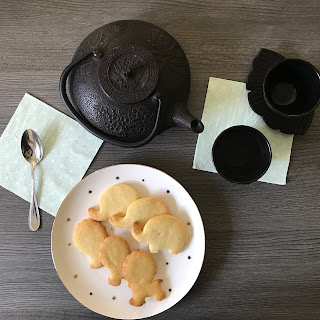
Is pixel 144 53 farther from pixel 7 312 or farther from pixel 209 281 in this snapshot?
pixel 7 312

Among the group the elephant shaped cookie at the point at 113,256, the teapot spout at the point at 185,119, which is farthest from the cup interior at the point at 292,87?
the elephant shaped cookie at the point at 113,256

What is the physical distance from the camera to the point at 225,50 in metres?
0.75

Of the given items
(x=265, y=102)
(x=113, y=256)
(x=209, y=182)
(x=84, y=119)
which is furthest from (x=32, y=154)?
(x=265, y=102)

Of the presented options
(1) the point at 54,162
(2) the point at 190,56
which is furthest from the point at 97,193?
(2) the point at 190,56

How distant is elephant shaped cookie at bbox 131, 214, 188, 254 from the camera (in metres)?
0.68

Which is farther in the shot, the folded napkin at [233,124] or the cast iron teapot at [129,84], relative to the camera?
the folded napkin at [233,124]

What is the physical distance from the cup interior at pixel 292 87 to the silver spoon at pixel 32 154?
47 cm

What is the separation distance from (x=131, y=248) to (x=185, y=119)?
29cm

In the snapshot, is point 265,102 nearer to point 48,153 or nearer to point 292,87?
point 292,87

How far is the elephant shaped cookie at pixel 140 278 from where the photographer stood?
691 millimetres

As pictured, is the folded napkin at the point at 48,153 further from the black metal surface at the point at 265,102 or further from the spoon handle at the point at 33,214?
the black metal surface at the point at 265,102

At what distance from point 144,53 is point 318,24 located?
399 mm

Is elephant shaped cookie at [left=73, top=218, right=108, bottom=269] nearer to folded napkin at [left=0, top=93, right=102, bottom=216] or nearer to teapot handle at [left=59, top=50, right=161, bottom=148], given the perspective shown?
folded napkin at [left=0, top=93, right=102, bottom=216]

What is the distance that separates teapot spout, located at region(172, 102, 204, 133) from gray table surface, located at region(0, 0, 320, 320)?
125 mm
